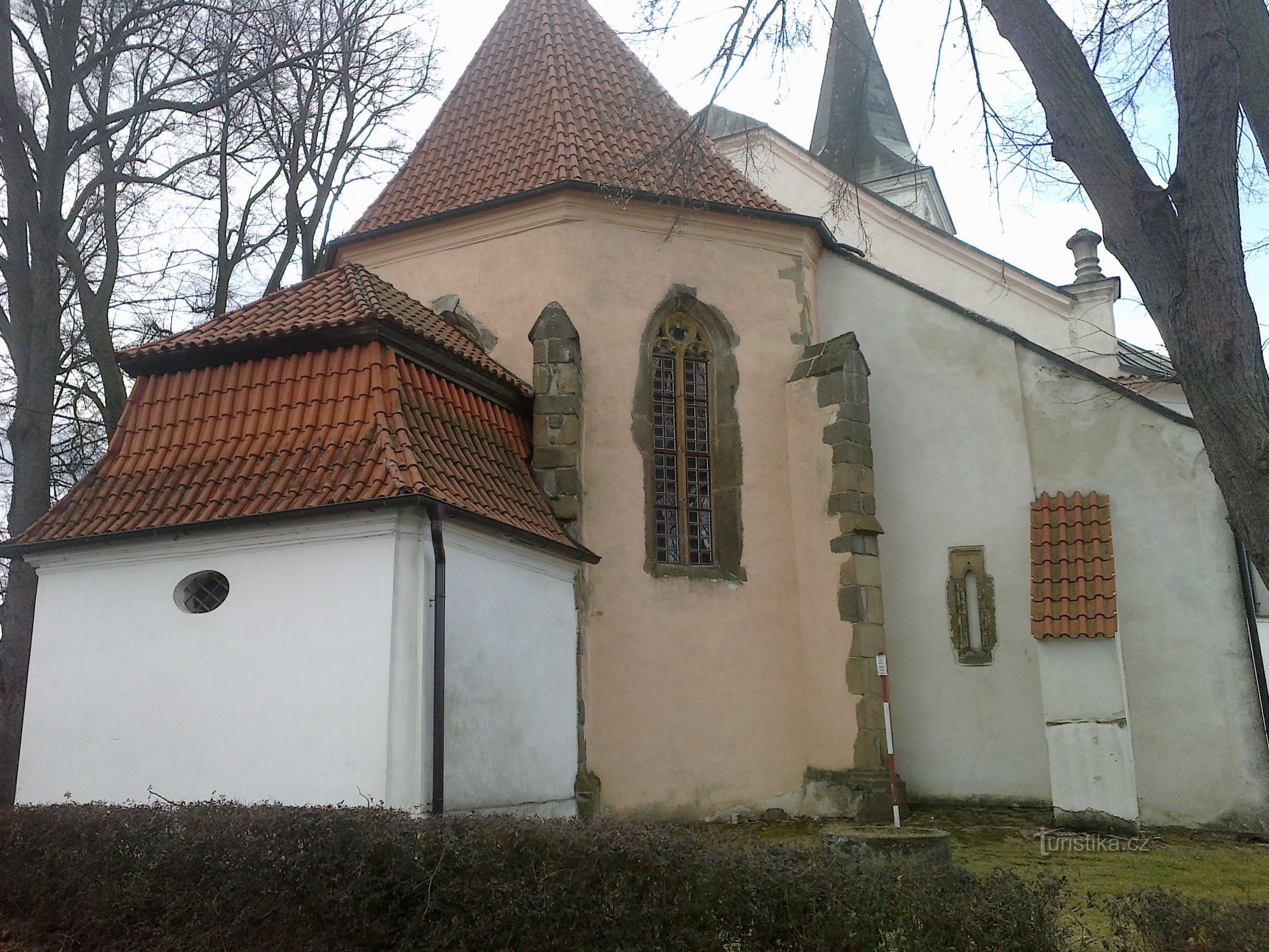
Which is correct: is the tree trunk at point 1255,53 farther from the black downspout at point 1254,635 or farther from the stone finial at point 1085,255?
the stone finial at point 1085,255

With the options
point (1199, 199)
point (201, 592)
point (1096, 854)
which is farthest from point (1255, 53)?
point (201, 592)

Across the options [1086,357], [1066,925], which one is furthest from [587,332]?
[1086,357]

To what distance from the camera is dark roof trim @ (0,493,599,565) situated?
9008 mm

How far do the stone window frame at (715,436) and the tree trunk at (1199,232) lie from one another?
6841mm

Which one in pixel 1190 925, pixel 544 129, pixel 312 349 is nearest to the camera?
pixel 1190 925

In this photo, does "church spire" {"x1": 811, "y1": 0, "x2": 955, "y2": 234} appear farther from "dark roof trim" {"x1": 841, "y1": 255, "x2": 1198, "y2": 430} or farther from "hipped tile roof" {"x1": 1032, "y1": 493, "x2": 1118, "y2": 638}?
"hipped tile roof" {"x1": 1032, "y1": 493, "x2": 1118, "y2": 638}

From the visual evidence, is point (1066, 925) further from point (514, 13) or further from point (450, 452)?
point (514, 13)

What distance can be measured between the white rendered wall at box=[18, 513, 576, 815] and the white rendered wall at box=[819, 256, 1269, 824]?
18.1 ft

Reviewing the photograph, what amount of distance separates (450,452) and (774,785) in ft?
17.1

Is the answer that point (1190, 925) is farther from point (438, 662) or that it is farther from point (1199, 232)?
point (438, 662)

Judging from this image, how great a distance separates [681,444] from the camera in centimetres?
1334

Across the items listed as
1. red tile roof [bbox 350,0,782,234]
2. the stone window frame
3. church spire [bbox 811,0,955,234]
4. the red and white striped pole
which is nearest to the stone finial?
church spire [bbox 811,0,955,234]

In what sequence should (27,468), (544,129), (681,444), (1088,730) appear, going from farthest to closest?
(544,129) → (681,444) → (27,468) → (1088,730)

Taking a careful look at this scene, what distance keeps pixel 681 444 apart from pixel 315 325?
182 inches
